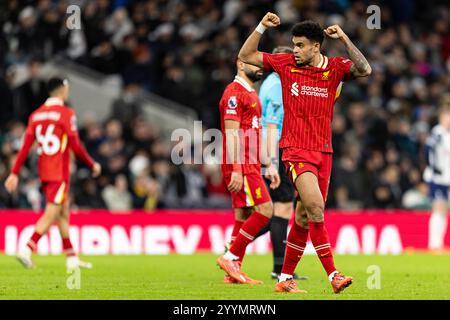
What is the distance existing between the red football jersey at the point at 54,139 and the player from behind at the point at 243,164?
2533mm

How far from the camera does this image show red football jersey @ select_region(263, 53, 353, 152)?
33.3 feet

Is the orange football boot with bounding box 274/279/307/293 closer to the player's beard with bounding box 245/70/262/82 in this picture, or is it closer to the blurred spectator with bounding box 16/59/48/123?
the player's beard with bounding box 245/70/262/82

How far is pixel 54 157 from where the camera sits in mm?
13898

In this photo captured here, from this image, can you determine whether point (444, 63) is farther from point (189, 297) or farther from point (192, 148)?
point (189, 297)

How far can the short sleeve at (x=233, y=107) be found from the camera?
11.9 metres

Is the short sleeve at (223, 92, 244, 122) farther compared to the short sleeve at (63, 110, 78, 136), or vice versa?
→ the short sleeve at (63, 110, 78, 136)

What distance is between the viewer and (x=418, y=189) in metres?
22.1

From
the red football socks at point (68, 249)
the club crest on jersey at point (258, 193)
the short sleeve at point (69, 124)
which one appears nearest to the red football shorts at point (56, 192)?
the red football socks at point (68, 249)

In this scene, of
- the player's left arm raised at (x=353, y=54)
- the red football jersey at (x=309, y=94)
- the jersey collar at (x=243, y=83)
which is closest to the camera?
the player's left arm raised at (x=353, y=54)

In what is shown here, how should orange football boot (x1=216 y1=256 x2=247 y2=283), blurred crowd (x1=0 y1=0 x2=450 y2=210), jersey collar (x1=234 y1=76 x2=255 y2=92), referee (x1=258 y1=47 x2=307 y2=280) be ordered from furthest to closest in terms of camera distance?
1. blurred crowd (x1=0 y1=0 x2=450 y2=210)
2. referee (x1=258 y1=47 x2=307 y2=280)
3. jersey collar (x1=234 y1=76 x2=255 y2=92)
4. orange football boot (x1=216 y1=256 x2=247 y2=283)

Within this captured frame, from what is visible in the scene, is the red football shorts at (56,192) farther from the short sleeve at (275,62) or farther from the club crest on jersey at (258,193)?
the short sleeve at (275,62)

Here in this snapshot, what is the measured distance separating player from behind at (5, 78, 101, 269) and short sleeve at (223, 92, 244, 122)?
266 cm

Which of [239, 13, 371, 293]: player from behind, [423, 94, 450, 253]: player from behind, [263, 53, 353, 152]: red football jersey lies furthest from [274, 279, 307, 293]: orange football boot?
[423, 94, 450, 253]: player from behind

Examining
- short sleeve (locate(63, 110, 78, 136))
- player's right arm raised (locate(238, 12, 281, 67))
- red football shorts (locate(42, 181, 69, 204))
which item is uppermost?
player's right arm raised (locate(238, 12, 281, 67))
